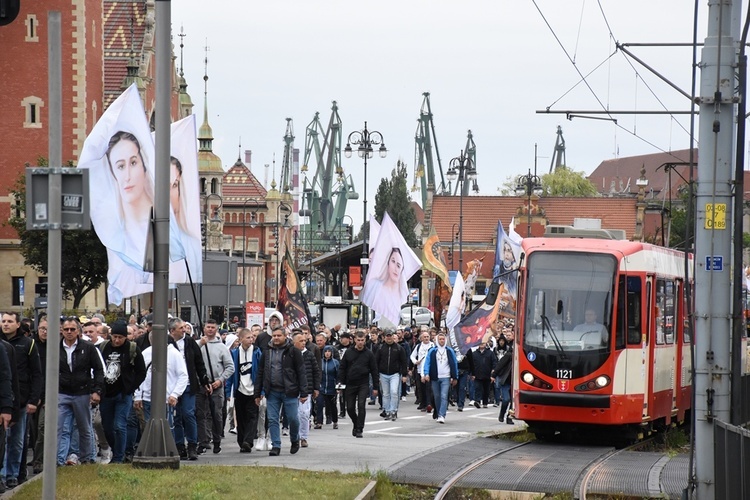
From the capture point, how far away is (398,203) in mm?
151875

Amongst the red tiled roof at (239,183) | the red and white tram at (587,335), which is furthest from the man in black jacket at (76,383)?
the red tiled roof at (239,183)

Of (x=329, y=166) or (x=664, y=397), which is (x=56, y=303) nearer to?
(x=664, y=397)

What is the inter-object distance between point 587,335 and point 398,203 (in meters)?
130

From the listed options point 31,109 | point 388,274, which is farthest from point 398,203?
point 388,274

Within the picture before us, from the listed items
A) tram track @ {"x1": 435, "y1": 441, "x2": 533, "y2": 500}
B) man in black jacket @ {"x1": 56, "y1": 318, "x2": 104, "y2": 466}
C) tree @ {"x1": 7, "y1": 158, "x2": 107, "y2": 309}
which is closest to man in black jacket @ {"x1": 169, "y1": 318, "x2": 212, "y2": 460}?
man in black jacket @ {"x1": 56, "y1": 318, "x2": 104, "y2": 466}

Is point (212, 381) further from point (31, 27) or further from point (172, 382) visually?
point (31, 27)

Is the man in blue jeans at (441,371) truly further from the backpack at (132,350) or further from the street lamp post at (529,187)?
the street lamp post at (529,187)

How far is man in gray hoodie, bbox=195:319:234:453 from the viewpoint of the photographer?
2007cm

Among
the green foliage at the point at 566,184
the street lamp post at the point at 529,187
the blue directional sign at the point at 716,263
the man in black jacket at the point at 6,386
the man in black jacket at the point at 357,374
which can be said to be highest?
the green foliage at the point at 566,184

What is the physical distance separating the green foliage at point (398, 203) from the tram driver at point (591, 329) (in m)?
126

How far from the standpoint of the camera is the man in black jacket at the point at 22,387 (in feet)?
50.6

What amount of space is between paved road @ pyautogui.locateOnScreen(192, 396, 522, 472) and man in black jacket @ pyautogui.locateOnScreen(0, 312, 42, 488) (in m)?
3.21

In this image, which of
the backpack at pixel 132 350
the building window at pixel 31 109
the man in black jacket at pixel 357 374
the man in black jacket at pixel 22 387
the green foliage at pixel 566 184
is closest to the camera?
the man in black jacket at pixel 22 387

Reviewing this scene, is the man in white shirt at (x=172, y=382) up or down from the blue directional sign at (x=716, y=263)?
down
